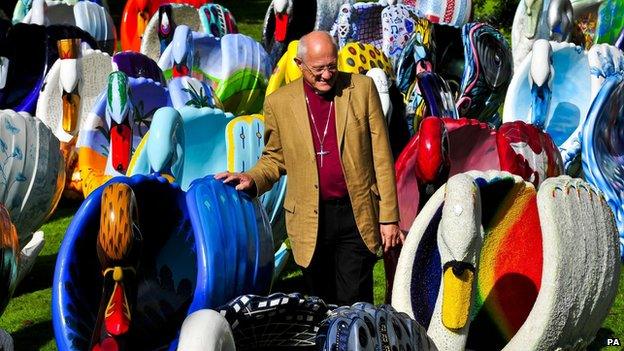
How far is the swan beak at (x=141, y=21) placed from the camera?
12.8m

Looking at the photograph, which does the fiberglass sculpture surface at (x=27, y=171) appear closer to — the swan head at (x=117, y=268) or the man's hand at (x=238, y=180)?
the man's hand at (x=238, y=180)

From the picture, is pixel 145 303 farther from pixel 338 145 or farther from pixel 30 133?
pixel 30 133

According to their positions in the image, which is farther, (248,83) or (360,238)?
(248,83)

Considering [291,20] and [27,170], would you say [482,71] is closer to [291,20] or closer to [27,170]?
[291,20]

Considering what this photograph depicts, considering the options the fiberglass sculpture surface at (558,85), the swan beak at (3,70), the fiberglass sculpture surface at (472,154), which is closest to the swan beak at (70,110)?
the swan beak at (3,70)

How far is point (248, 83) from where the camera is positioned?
10.1 m

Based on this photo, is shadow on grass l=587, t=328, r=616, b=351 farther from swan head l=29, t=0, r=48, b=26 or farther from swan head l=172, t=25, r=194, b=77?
swan head l=29, t=0, r=48, b=26

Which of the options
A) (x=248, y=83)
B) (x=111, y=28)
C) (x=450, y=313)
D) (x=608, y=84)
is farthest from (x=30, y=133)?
(x=111, y=28)

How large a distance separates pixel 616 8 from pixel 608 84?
4.54 meters

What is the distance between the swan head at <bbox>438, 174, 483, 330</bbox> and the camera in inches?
180

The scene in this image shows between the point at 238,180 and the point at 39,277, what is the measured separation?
2930mm

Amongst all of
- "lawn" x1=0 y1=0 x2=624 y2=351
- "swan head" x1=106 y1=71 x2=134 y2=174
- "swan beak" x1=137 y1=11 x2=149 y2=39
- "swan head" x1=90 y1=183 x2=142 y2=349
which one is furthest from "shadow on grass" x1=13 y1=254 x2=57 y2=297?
"swan beak" x1=137 y1=11 x2=149 y2=39

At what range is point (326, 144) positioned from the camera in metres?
4.86

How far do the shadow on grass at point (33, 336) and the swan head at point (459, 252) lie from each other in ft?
7.29
